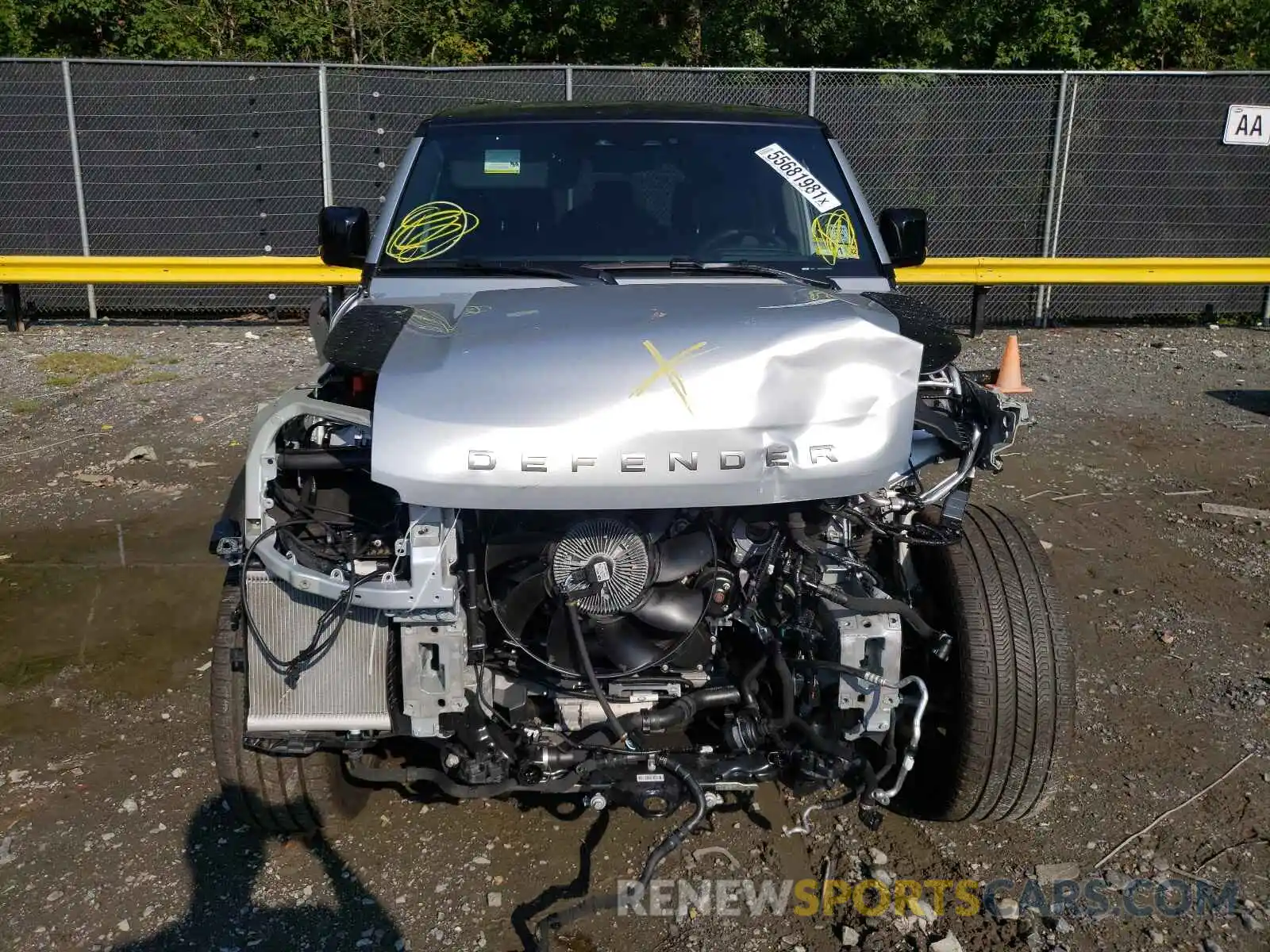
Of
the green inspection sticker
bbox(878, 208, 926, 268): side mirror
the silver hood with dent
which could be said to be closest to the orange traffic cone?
bbox(878, 208, 926, 268): side mirror

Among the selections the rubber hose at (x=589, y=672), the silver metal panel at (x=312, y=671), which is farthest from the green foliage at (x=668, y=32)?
the silver metal panel at (x=312, y=671)

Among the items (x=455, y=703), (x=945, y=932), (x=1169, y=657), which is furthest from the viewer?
(x=1169, y=657)

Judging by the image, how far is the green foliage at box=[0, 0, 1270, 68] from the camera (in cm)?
1441

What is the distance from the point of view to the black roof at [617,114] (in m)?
4.39

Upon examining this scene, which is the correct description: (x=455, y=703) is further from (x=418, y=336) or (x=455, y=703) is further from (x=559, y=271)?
(x=559, y=271)

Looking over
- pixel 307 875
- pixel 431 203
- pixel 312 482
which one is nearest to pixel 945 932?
pixel 307 875

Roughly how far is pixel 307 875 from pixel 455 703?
0.91 meters

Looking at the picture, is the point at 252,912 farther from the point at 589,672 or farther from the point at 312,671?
the point at 589,672

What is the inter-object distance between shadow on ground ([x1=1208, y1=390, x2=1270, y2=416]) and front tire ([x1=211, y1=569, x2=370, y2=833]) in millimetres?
7748

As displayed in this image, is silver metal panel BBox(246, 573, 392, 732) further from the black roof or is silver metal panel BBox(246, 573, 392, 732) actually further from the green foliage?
the green foliage

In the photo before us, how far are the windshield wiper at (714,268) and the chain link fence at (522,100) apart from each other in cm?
757

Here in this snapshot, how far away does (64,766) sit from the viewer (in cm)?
386

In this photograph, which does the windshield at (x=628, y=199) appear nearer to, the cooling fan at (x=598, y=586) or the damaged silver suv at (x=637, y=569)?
the damaged silver suv at (x=637, y=569)

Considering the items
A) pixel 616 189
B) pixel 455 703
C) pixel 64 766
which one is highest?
pixel 616 189
